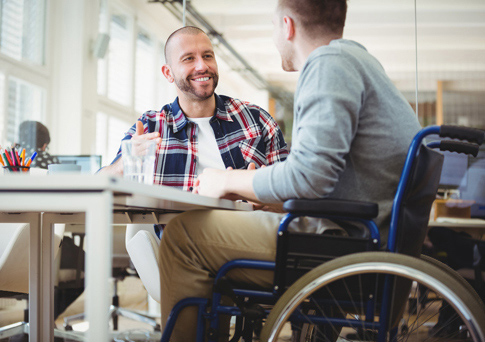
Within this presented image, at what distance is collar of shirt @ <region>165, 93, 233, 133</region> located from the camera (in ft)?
7.00

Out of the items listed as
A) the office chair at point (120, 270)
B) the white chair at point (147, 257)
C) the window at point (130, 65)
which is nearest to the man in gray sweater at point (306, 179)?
the white chair at point (147, 257)

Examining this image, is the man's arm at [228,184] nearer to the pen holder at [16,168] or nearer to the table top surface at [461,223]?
the pen holder at [16,168]

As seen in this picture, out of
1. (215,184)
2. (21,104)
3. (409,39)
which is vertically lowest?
(215,184)

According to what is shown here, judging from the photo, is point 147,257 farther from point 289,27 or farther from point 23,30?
point 23,30

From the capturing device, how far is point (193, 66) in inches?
89.2

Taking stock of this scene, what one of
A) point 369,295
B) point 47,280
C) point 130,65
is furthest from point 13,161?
point 130,65

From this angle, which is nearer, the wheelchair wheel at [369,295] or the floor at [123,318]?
the wheelchair wheel at [369,295]

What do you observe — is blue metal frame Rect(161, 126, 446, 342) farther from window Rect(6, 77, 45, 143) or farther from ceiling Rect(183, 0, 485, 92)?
window Rect(6, 77, 45, 143)

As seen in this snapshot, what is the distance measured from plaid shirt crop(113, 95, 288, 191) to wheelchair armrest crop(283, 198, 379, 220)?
102cm

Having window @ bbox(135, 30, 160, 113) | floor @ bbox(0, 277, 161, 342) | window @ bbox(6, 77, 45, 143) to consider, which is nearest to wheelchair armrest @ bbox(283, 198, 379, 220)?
floor @ bbox(0, 277, 161, 342)

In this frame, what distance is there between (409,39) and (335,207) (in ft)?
14.2

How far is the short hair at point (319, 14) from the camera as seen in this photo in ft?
4.34

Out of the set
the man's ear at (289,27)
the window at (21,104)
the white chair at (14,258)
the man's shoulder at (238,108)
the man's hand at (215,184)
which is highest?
the window at (21,104)

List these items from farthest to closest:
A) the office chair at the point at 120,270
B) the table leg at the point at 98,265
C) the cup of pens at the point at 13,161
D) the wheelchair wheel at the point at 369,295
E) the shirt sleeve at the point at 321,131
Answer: the office chair at the point at 120,270
the cup of pens at the point at 13,161
the shirt sleeve at the point at 321,131
the wheelchair wheel at the point at 369,295
the table leg at the point at 98,265
